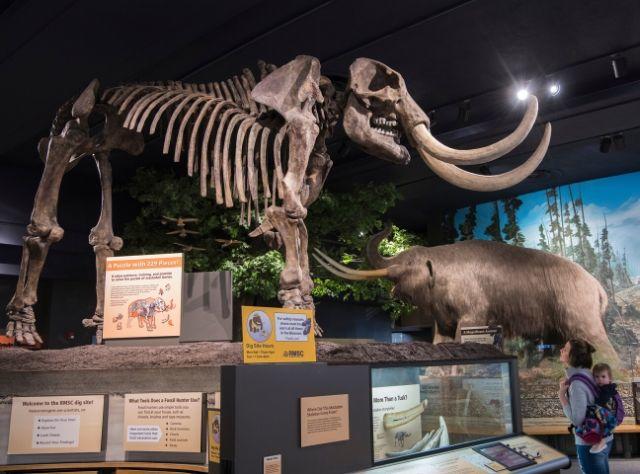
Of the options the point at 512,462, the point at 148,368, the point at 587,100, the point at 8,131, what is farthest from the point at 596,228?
the point at 8,131

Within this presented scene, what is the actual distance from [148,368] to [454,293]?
3.98m

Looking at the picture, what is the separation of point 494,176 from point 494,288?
3370 millimetres

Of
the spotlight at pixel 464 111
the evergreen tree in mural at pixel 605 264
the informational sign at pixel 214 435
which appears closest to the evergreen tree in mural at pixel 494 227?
the evergreen tree in mural at pixel 605 264

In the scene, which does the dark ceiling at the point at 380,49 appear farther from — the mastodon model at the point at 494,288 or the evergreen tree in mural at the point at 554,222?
the evergreen tree in mural at the point at 554,222

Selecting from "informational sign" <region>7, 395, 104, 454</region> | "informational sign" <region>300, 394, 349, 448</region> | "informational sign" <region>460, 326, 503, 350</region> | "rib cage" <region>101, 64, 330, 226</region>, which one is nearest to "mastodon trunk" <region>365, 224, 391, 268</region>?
"informational sign" <region>460, 326, 503, 350</region>

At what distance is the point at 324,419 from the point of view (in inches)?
94.5

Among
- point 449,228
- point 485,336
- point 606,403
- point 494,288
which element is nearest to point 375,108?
point 485,336

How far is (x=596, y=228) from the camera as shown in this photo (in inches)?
303

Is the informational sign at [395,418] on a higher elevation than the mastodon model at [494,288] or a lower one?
lower

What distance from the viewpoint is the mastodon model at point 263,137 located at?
3.72 meters

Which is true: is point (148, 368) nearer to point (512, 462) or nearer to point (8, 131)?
point (512, 462)

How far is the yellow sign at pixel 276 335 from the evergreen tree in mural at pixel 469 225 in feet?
22.1

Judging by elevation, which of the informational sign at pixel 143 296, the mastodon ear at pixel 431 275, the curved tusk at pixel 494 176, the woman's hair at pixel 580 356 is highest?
the curved tusk at pixel 494 176

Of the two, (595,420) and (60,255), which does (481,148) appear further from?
(60,255)
